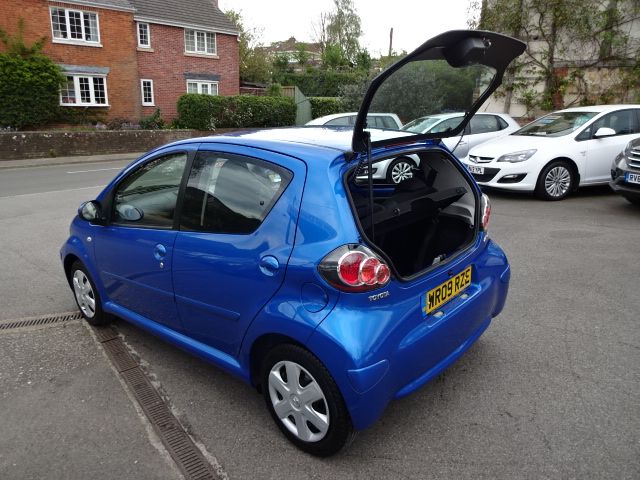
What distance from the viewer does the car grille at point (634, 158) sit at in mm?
7105

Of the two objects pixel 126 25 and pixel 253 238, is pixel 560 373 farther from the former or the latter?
pixel 126 25

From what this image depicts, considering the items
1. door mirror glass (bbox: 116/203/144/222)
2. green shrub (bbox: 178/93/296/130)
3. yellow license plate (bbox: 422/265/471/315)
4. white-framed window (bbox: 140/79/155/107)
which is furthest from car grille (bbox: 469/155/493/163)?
white-framed window (bbox: 140/79/155/107)

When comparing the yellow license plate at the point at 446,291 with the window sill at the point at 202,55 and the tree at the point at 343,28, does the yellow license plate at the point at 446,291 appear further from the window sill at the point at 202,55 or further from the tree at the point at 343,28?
the tree at the point at 343,28

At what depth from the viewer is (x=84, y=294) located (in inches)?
161

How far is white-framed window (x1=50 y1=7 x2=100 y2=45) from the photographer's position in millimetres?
22750

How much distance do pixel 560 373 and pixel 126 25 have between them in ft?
88.0

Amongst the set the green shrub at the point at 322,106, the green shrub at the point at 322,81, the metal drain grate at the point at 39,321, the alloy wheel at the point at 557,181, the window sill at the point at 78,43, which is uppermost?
the window sill at the point at 78,43

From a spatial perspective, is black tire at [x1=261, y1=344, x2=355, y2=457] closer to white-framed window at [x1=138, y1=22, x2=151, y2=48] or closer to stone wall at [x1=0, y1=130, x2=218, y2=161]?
stone wall at [x1=0, y1=130, x2=218, y2=161]

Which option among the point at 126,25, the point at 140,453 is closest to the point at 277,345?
the point at 140,453

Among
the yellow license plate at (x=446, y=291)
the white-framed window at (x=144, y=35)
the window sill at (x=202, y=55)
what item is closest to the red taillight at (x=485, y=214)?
the yellow license plate at (x=446, y=291)

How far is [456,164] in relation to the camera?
11.0ft

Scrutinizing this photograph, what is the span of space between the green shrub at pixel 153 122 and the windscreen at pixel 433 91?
78.0ft

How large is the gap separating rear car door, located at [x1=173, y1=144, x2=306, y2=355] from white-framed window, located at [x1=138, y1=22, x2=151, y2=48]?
26282 millimetres

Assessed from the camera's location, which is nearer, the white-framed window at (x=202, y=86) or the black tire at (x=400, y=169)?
the black tire at (x=400, y=169)
